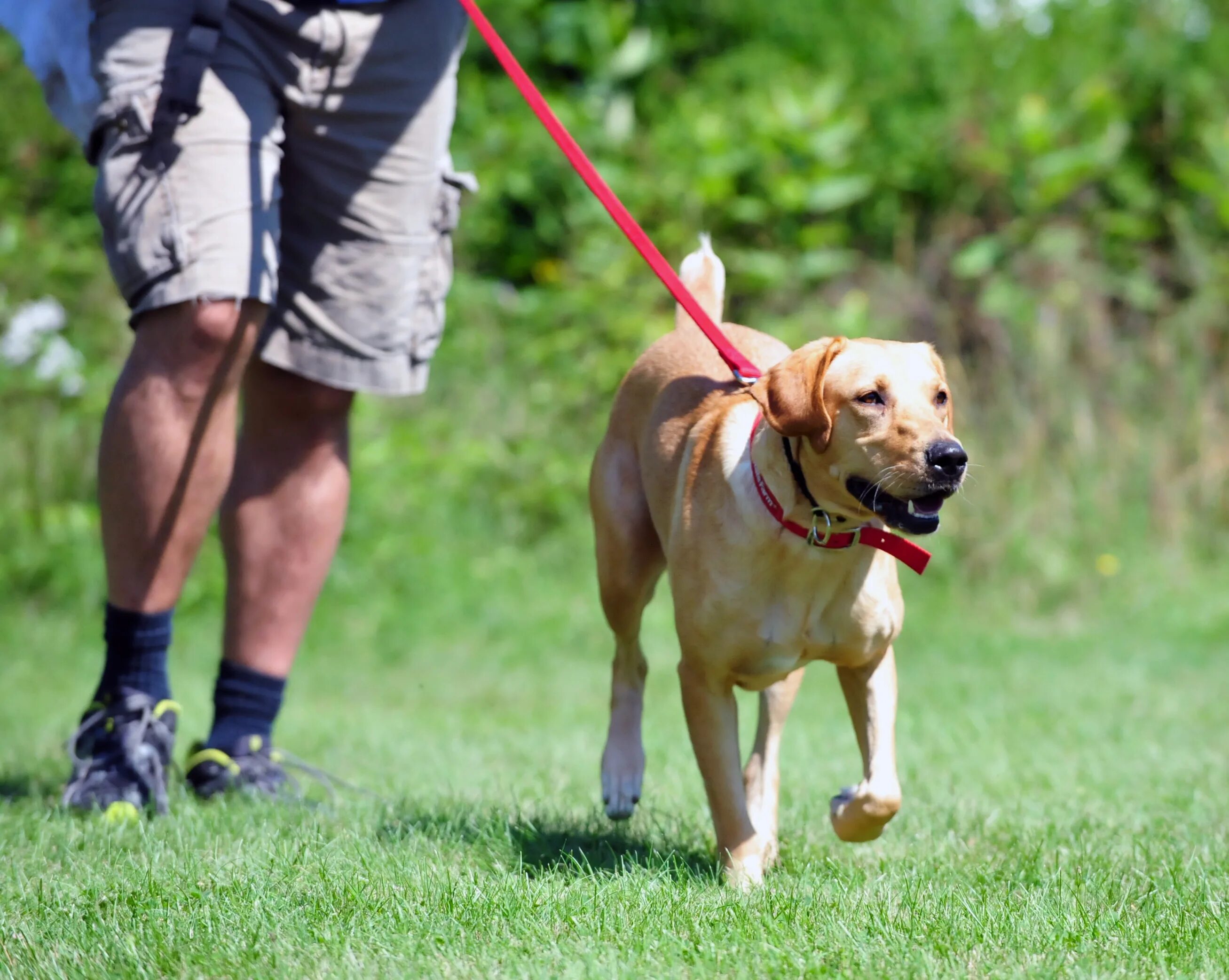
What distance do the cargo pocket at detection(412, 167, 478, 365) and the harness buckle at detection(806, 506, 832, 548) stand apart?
1.39 metres

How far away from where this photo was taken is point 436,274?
3.96m

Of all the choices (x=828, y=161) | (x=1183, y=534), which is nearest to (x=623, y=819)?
(x=1183, y=534)

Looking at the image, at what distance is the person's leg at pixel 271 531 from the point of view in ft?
12.6

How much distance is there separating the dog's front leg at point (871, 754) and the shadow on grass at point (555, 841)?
0.28 meters

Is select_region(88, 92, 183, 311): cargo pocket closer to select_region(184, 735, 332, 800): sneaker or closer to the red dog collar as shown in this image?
select_region(184, 735, 332, 800): sneaker

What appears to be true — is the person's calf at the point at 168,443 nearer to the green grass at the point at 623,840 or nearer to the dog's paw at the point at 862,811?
the green grass at the point at 623,840

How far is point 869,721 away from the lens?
10.0 feet

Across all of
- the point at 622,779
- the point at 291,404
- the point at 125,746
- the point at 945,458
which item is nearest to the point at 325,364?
the point at 291,404

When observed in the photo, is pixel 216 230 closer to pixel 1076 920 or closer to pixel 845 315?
pixel 1076 920

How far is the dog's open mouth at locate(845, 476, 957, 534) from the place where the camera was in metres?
2.67

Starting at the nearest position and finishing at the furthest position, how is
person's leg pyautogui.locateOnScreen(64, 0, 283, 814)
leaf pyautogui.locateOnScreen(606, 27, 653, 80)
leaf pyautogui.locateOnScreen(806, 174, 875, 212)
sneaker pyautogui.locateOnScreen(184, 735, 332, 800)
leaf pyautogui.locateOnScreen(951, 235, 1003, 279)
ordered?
person's leg pyautogui.locateOnScreen(64, 0, 283, 814) → sneaker pyautogui.locateOnScreen(184, 735, 332, 800) → leaf pyautogui.locateOnScreen(951, 235, 1003, 279) → leaf pyautogui.locateOnScreen(806, 174, 875, 212) → leaf pyautogui.locateOnScreen(606, 27, 653, 80)

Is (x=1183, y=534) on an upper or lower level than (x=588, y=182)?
lower

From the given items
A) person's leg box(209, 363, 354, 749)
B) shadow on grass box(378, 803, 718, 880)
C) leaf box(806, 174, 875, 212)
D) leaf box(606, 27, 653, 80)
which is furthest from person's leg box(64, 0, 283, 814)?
leaf box(606, 27, 653, 80)

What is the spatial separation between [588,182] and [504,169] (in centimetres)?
609
